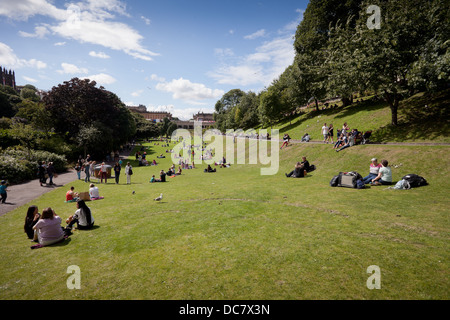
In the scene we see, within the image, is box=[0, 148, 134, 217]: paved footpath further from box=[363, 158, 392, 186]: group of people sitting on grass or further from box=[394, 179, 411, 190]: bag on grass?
box=[394, 179, 411, 190]: bag on grass

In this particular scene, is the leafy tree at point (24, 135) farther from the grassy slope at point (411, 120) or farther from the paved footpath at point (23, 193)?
the grassy slope at point (411, 120)

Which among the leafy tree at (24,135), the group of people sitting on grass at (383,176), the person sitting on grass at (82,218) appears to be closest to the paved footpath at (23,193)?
the person sitting on grass at (82,218)

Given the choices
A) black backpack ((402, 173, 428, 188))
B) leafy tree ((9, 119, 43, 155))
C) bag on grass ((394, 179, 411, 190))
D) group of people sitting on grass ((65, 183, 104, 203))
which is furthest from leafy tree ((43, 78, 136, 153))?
black backpack ((402, 173, 428, 188))

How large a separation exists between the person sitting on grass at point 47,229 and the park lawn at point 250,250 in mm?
332

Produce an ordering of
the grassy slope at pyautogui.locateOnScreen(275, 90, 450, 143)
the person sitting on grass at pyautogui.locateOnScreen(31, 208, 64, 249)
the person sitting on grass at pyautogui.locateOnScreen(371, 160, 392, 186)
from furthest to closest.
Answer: the grassy slope at pyautogui.locateOnScreen(275, 90, 450, 143)
the person sitting on grass at pyautogui.locateOnScreen(371, 160, 392, 186)
the person sitting on grass at pyautogui.locateOnScreen(31, 208, 64, 249)

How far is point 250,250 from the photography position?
19.8 feet

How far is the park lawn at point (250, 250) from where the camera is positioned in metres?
4.52

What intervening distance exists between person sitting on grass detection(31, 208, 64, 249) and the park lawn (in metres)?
0.33

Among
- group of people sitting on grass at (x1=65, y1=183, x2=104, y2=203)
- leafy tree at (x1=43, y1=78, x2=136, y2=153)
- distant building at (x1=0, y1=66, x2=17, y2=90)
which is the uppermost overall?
distant building at (x1=0, y1=66, x2=17, y2=90)

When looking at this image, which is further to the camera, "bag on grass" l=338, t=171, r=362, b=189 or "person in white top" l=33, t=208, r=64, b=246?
"bag on grass" l=338, t=171, r=362, b=189

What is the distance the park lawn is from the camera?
452cm

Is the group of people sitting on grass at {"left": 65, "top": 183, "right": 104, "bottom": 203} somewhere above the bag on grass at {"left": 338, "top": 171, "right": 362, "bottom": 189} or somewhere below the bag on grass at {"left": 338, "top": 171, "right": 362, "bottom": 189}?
below
